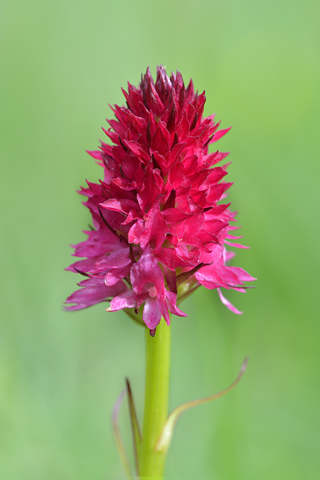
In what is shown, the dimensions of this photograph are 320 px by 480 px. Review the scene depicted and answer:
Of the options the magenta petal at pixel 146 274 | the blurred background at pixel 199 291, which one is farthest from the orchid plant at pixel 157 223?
the blurred background at pixel 199 291

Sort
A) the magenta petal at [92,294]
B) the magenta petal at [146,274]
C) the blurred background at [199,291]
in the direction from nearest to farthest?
1. the magenta petal at [146,274]
2. the magenta petal at [92,294]
3. the blurred background at [199,291]

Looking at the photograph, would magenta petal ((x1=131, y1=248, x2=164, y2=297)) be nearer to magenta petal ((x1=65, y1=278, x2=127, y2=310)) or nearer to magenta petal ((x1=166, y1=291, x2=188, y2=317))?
magenta petal ((x1=166, y1=291, x2=188, y2=317))

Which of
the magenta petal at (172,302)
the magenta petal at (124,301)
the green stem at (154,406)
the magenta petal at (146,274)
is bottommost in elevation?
the green stem at (154,406)

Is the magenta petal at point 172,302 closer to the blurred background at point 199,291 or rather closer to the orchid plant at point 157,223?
the orchid plant at point 157,223

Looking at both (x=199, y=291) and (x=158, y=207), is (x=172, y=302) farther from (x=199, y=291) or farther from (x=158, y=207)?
(x=199, y=291)

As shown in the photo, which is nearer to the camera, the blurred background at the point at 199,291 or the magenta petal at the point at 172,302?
the magenta petal at the point at 172,302

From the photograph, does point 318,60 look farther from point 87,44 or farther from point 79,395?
point 79,395

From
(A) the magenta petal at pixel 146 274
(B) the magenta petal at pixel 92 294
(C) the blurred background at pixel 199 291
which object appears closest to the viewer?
(A) the magenta petal at pixel 146 274

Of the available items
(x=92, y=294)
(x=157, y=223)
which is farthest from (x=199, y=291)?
(x=157, y=223)
